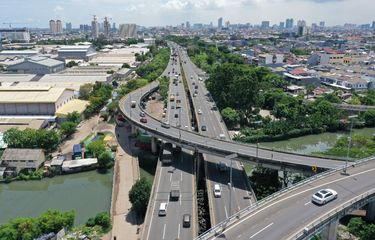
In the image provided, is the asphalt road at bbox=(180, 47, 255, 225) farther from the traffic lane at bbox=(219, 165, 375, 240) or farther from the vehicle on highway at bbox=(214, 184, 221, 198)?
the traffic lane at bbox=(219, 165, 375, 240)

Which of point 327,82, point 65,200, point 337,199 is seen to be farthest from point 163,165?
point 327,82

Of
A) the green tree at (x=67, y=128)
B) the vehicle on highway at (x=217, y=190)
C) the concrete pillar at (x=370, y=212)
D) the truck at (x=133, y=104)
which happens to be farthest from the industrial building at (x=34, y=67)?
the concrete pillar at (x=370, y=212)

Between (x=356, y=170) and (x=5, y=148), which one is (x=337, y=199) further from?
(x=5, y=148)

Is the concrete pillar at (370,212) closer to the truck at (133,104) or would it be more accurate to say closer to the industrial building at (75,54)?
the truck at (133,104)

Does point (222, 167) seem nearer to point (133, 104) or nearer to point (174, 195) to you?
point (174, 195)

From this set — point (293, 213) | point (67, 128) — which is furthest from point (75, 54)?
point (293, 213)

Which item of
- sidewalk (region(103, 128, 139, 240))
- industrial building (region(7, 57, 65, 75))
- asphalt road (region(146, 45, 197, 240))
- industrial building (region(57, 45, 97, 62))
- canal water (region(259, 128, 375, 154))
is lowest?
sidewalk (region(103, 128, 139, 240))

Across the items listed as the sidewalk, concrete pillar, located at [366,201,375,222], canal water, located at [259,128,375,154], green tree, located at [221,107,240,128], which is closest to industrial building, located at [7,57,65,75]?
the sidewalk
